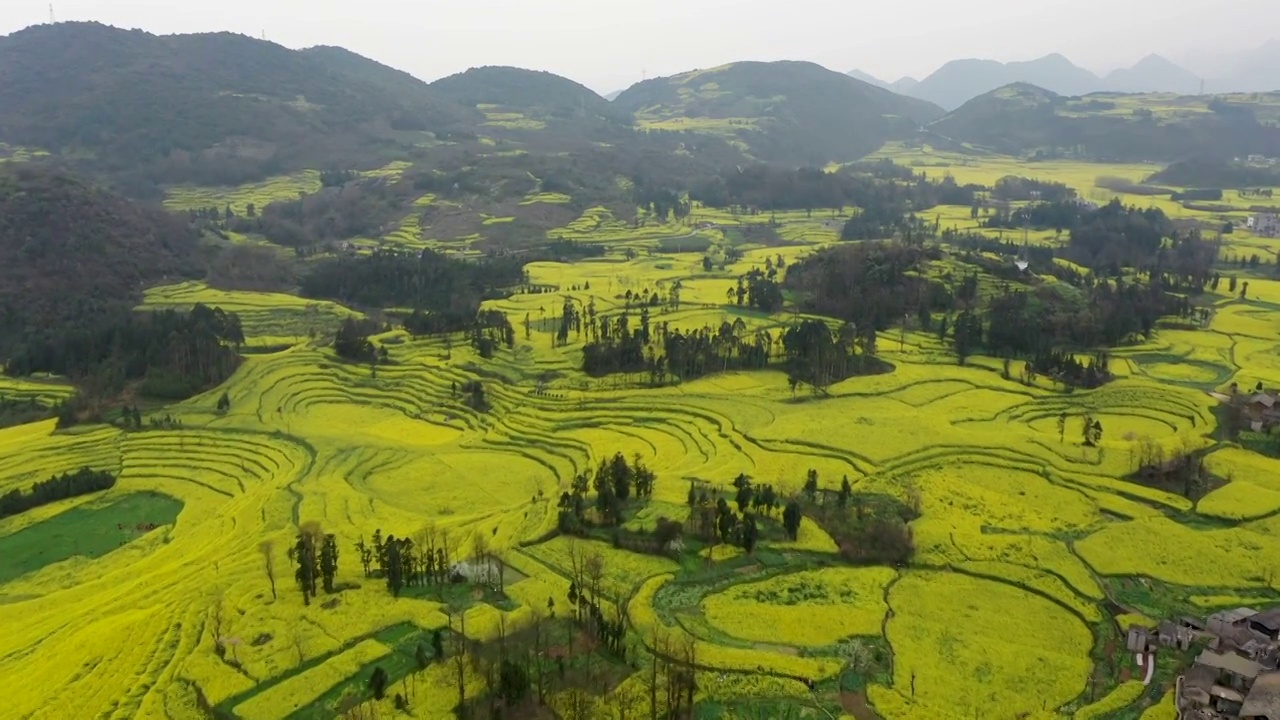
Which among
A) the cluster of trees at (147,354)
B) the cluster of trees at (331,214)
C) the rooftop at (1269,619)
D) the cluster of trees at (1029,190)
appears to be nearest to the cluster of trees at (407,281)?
the cluster of trees at (147,354)

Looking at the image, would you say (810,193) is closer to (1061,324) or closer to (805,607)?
(1061,324)

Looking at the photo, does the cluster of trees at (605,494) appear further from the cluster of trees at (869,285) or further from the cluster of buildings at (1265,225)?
the cluster of buildings at (1265,225)

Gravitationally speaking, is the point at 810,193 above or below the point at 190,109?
below

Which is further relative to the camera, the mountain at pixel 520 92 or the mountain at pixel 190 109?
the mountain at pixel 520 92

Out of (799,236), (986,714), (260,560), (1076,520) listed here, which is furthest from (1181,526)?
(799,236)

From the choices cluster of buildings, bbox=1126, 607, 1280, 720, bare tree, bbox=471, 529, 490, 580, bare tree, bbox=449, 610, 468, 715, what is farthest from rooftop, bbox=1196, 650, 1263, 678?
bare tree, bbox=471, 529, 490, 580

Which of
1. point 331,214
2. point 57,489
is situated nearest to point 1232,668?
point 57,489

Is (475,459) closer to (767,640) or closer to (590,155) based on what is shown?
(767,640)
